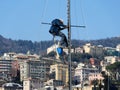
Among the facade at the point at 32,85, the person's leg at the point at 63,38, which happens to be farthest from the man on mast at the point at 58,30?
the facade at the point at 32,85

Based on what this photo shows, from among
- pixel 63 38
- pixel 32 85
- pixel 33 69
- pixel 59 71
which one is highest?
pixel 33 69

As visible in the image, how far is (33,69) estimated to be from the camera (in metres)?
129

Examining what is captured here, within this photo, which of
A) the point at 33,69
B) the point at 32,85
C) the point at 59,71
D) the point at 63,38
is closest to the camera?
the point at 63,38

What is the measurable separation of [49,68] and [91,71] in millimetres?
7319

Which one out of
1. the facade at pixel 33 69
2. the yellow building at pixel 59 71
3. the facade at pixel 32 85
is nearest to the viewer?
the facade at pixel 32 85

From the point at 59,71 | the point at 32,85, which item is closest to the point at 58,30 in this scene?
the point at 32,85

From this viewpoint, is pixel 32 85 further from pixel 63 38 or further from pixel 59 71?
pixel 63 38

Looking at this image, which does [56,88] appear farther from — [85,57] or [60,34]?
[60,34]

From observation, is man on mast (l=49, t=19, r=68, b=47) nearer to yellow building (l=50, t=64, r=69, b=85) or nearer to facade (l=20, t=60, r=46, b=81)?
yellow building (l=50, t=64, r=69, b=85)

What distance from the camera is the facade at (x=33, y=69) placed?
407ft

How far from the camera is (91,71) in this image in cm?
12319

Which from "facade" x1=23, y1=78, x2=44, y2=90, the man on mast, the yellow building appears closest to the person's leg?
the man on mast

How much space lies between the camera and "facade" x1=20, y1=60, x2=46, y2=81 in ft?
407

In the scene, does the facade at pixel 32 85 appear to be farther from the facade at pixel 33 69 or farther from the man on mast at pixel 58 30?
the man on mast at pixel 58 30
